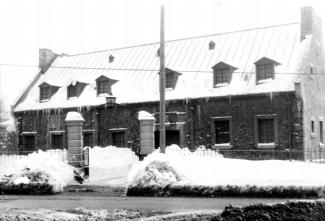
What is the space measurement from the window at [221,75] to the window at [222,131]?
2.26 metres

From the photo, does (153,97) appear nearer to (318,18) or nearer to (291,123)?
(291,123)

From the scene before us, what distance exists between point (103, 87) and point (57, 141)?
518cm

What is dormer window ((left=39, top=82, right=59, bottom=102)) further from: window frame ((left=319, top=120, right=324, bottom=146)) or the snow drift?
the snow drift

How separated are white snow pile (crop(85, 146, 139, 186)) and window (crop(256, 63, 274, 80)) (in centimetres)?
808

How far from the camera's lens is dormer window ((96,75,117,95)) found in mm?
32375

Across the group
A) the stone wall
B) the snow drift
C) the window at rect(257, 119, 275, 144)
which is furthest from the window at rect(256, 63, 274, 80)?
the snow drift

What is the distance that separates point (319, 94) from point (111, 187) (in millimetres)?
15485

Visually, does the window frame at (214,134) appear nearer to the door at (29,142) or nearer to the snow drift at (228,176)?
the snow drift at (228,176)

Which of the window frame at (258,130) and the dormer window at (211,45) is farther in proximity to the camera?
the dormer window at (211,45)

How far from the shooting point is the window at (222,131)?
27984 mm

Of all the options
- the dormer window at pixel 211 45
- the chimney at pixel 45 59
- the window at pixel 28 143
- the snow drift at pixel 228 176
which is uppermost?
the chimney at pixel 45 59

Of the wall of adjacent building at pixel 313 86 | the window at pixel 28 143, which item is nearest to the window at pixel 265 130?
the wall of adjacent building at pixel 313 86

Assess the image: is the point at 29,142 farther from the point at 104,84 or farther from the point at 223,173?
the point at 223,173

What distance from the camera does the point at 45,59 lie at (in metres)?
38.9
